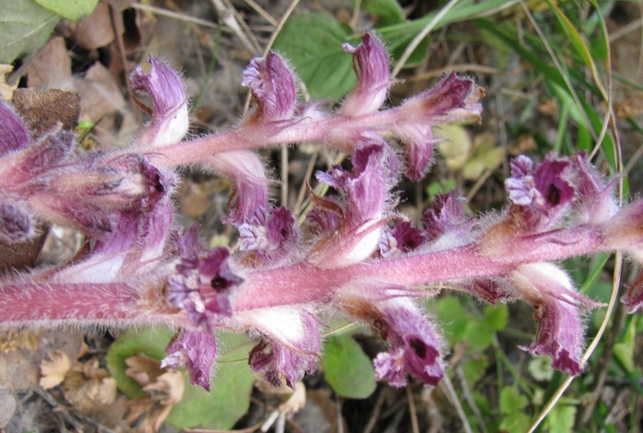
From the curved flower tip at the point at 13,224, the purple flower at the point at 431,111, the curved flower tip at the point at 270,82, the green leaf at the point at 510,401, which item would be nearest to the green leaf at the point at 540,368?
the green leaf at the point at 510,401

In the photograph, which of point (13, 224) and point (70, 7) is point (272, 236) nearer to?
point (13, 224)

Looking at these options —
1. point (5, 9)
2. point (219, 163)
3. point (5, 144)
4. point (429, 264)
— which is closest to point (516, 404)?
point (429, 264)

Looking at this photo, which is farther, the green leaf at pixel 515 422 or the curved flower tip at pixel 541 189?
the green leaf at pixel 515 422

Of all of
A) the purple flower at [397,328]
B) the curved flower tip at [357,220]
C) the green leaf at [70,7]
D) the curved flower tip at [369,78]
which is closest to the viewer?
the purple flower at [397,328]

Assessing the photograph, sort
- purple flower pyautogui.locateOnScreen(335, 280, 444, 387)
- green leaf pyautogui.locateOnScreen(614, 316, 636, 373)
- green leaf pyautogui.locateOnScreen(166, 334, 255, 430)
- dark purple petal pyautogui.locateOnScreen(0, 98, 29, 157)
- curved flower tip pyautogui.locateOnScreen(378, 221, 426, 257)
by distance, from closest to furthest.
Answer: purple flower pyautogui.locateOnScreen(335, 280, 444, 387) < dark purple petal pyautogui.locateOnScreen(0, 98, 29, 157) < curved flower tip pyautogui.locateOnScreen(378, 221, 426, 257) < green leaf pyautogui.locateOnScreen(166, 334, 255, 430) < green leaf pyautogui.locateOnScreen(614, 316, 636, 373)

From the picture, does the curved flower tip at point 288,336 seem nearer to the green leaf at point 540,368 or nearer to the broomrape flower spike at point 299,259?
the broomrape flower spike at point 299,259

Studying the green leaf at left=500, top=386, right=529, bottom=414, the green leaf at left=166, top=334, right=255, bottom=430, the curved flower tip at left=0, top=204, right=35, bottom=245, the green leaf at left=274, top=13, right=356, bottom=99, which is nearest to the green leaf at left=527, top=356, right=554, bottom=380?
the green leaf at left=500, top=386, right=529, bottom=414

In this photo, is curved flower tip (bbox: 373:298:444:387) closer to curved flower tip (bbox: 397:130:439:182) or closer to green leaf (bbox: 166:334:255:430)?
curved flower tip (bbox: 397:130:439:182)
